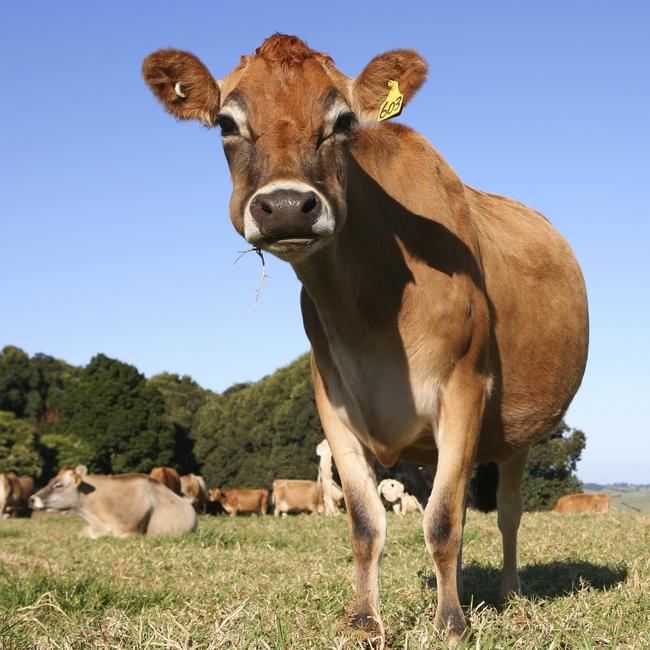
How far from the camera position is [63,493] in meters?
16.0

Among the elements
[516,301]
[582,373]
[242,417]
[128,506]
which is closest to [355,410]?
[516,301]

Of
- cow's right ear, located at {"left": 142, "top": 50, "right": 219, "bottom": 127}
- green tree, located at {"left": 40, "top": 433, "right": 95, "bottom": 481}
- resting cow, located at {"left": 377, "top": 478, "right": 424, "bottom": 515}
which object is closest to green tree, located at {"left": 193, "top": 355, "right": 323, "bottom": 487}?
green tree, located at {"left": 40, "top": 433, "right": 95, "bottom": 481}

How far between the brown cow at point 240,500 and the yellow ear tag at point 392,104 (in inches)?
1338

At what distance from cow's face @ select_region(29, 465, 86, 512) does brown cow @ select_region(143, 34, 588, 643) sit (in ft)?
39.1

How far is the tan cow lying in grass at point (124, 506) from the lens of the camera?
50.0 ft

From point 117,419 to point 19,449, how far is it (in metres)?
6.52

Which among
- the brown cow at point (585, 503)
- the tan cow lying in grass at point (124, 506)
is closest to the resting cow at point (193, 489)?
the brown cow at point (585, 503)

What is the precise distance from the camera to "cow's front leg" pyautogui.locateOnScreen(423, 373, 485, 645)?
4.36 m

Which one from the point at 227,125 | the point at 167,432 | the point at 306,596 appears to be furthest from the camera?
the point at 167,432

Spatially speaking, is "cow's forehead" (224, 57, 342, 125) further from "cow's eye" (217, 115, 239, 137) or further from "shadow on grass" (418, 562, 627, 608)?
"shadow on grass" (418, 562, 627, 608)

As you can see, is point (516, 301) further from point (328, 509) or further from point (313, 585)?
point (328, 509)

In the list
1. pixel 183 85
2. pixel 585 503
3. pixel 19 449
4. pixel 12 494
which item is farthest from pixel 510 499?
pixel 19 449

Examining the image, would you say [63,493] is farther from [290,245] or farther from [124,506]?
[290,245]

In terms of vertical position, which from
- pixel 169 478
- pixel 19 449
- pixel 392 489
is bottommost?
pixel 169 478
